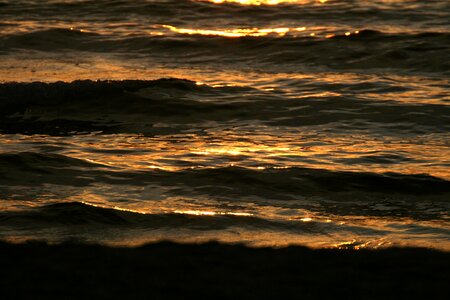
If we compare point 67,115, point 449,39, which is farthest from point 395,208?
point 449,39

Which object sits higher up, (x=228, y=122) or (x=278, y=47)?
(x=278, y=47)

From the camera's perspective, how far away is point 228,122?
27.5ft

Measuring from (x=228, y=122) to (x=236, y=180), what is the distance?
7.21ft

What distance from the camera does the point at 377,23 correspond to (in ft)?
45.5

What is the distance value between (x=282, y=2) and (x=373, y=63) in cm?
458

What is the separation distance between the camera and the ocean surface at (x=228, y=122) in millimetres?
5266

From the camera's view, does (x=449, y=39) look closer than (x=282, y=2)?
Yes

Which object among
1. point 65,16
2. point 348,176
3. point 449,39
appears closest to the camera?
point 348,176

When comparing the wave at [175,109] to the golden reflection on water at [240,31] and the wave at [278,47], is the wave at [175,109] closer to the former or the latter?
the wave at [278,47]

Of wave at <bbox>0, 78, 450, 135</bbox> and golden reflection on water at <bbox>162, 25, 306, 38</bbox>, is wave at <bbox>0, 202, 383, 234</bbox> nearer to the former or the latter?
wave at <bbox>0, 78, 450, 135</bbox>

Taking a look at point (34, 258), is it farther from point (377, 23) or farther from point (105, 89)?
point (377, 23)

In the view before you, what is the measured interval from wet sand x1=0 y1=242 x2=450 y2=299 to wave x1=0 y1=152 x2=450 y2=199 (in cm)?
123

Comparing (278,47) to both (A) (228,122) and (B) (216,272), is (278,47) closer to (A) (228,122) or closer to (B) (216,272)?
(A) (228,122)

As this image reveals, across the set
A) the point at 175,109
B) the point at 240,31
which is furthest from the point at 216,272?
the point at 240,31
